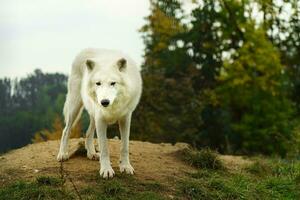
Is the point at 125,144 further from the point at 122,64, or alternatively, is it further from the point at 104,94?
the point at 104,94

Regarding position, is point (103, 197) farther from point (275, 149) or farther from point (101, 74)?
point (275, 149)

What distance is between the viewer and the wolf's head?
6.54 meters

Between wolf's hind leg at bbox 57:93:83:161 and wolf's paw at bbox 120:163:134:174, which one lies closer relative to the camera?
wolf's paw at bbox 120:163:134:174

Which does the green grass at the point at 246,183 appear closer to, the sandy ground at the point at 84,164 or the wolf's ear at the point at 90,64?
the sandy ground at the point at 84,164

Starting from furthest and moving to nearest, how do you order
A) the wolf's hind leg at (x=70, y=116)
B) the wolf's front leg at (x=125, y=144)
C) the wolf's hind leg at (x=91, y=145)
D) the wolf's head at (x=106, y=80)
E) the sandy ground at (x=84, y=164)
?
the wolf's hind leg at (x=91, y=145) < the wolf's hind leg at (x=70, y=116) < the sandy ground at (x=84, y=164) < the wolf's front leg at (x=125, y=144) < the wolf's head at (x=106, y=80)

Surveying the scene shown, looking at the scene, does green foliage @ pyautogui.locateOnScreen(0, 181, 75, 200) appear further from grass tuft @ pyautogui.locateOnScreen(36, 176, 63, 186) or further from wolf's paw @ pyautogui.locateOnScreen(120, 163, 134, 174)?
wolf's paw @ pyautogui.locateOnScreen(120, 163, 134, 174)

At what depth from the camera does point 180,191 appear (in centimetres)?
743

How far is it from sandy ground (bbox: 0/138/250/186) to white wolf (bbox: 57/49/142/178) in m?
0.29

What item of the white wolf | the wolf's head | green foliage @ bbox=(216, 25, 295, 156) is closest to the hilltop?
the white wolf

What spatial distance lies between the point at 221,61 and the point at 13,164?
83.5 ft

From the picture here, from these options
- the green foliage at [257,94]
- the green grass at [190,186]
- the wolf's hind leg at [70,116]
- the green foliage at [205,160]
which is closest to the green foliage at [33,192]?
the green grass at [190,186]

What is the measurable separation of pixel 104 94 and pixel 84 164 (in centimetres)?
204

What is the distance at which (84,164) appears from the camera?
8.23m

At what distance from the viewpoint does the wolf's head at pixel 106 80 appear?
6535mm
